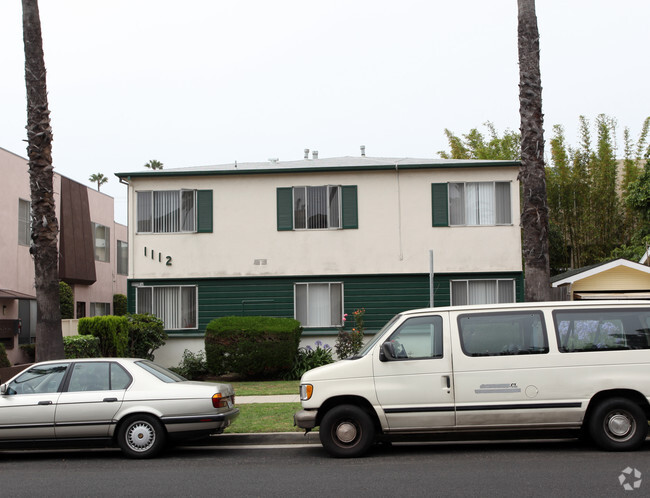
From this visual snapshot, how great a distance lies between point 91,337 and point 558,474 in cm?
1457

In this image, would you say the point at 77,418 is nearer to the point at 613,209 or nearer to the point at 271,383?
the point at 271,383

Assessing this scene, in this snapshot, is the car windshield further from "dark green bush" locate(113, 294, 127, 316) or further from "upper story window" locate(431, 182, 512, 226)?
"dark green bush" locate(113, 294, 127, 316)

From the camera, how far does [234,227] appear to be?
22516mm

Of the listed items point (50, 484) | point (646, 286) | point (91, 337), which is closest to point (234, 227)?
point (91, 337)

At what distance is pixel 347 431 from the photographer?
974 centimetres

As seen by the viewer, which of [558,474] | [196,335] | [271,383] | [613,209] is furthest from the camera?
[613,209]

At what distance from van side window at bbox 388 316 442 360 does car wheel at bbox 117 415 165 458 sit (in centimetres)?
327

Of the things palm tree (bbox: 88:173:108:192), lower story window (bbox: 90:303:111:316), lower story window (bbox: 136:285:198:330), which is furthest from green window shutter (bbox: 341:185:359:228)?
palm tree (bbox: 88:173:108:192)

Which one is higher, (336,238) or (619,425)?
(336,238)

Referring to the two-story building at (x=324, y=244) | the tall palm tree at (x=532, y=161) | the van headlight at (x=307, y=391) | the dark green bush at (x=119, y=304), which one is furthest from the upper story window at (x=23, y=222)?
the van headlight at (x=307, y=391)

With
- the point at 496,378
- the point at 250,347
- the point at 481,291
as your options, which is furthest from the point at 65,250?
the point at 496,378

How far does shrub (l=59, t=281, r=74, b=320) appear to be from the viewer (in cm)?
3016

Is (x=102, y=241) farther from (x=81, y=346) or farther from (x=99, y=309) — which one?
(x=81, y=346)

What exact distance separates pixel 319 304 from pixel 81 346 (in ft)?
22.0
